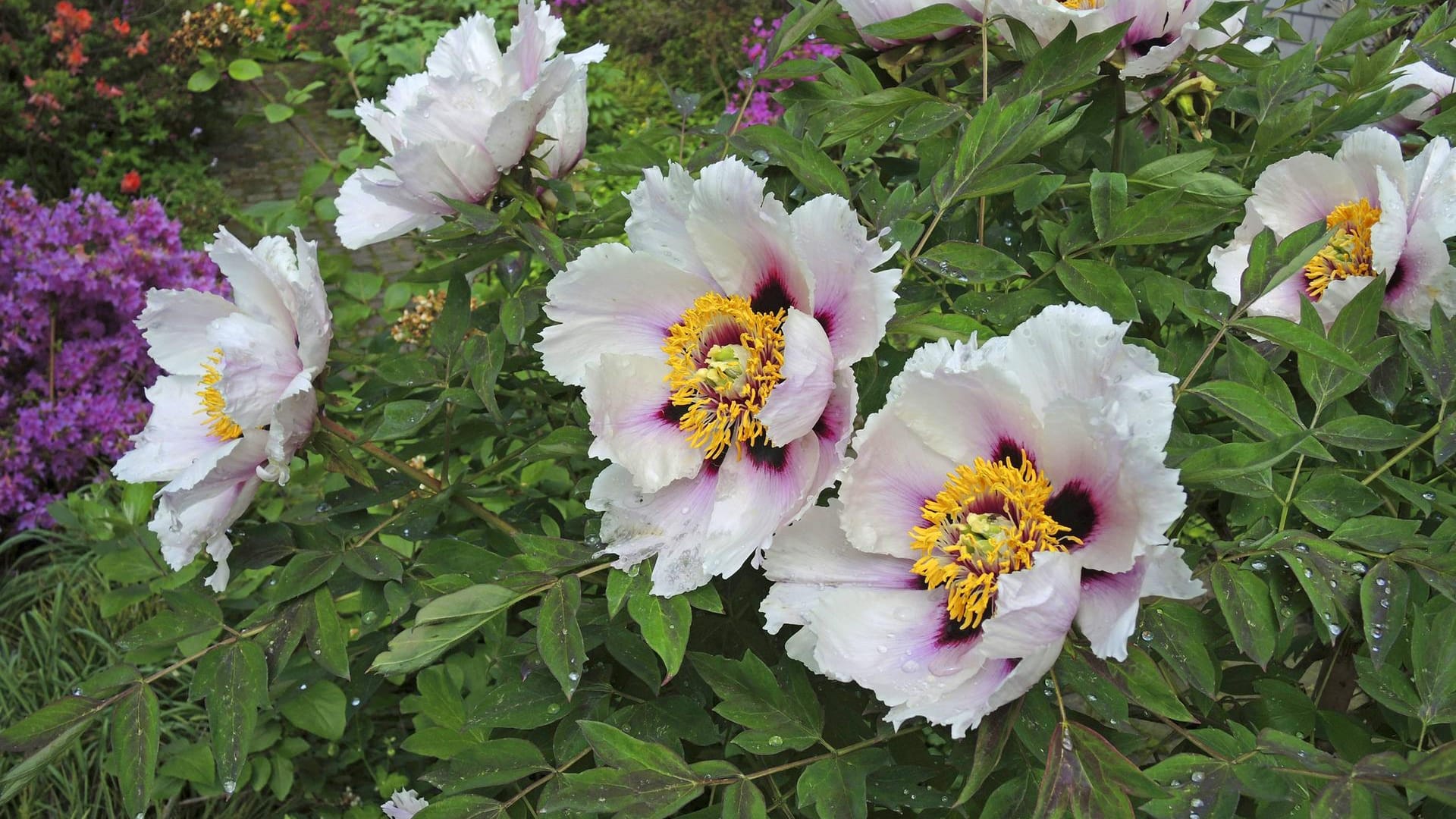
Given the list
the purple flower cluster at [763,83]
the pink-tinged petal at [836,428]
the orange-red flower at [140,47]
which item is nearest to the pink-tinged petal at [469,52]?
the pink-tinged petal at [836,428]

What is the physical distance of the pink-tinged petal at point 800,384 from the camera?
875 mm

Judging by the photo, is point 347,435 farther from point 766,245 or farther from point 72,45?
point 72,45

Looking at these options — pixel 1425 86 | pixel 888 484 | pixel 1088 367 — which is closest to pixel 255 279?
pixel 888 484

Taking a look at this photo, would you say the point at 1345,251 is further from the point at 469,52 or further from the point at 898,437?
the point at 469,52

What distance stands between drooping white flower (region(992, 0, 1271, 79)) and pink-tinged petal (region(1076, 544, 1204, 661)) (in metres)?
0.47

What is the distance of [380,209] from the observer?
123 cm

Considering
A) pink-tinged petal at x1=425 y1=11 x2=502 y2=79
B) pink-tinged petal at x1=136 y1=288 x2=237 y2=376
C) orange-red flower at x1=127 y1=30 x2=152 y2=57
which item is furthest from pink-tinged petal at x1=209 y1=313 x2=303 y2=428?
orange-red flower at x1=127 y1=30 x2=152 y2=57

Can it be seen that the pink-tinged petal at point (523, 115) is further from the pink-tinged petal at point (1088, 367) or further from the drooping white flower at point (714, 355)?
the pink-tinged petal at point (1088, 367)

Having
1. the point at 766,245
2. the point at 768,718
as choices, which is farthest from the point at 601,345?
the point at 768,718

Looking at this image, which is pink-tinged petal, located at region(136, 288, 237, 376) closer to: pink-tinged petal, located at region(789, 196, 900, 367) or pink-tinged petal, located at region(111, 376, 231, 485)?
pink-tinged petal, located at region(111, 376, 231, 485)

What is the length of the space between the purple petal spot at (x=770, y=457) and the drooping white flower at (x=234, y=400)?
1.47 ft

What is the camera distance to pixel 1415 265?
1.04 meters

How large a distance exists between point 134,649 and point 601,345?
2.02 feet

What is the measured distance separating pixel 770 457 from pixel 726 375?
8cm
